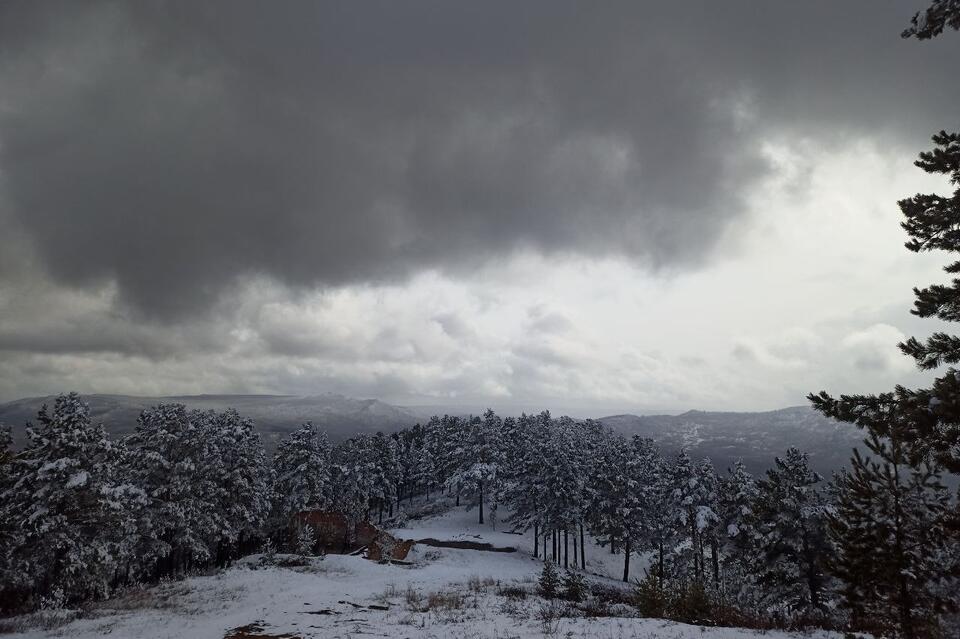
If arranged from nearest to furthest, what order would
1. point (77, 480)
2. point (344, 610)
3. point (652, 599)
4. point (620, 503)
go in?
point (652, 599) < point (344, 610) < point (77, 480) < point (620, 503)

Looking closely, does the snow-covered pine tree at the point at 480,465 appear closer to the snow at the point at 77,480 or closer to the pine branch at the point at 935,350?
the snow at the point at 77,480

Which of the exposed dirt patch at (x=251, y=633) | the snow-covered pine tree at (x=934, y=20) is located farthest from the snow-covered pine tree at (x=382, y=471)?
the snow-covered pine tree at (x=934, y=20)

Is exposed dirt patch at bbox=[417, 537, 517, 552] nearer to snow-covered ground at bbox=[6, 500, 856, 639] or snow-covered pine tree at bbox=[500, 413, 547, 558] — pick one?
snow-covered pine tree at bbox=[500, 413, 547, 558]

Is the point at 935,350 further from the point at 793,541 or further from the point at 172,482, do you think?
the point at 172,482

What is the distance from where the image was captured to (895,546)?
12109mm

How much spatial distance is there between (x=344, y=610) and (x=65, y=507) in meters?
16.4

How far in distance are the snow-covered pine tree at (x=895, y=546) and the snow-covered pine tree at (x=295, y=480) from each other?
47.6 meters

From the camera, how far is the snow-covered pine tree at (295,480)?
163 ft

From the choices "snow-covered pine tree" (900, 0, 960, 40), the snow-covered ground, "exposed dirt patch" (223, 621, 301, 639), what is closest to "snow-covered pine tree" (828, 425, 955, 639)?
the snow-covered ground

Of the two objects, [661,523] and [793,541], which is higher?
[793,541]

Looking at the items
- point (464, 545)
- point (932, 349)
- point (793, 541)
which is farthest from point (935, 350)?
point (464, 545)

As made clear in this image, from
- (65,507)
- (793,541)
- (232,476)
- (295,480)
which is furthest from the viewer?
(295,480)

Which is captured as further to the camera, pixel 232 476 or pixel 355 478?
pixel 355 478

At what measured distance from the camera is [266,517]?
4897 cm
